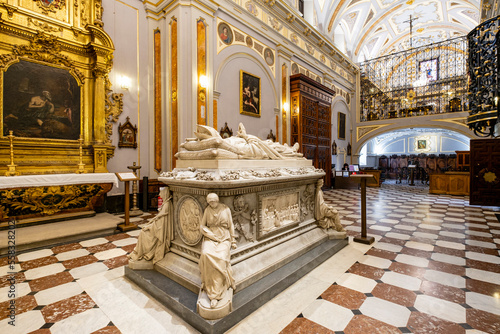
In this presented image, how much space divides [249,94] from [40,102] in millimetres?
4788

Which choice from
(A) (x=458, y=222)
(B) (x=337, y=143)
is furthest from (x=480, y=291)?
(B) (x=337, y=143)

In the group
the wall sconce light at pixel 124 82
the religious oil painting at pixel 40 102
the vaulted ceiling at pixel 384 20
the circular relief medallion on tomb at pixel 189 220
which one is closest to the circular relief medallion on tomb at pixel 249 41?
the wall sconce light at pixel 124 82

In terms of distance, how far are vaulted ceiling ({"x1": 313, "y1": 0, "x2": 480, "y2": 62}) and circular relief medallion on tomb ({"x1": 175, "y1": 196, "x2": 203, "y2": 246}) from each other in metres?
10.6

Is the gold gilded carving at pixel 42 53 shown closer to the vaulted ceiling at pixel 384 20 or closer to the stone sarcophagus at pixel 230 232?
the stone sarcophagus at pixel 230 232

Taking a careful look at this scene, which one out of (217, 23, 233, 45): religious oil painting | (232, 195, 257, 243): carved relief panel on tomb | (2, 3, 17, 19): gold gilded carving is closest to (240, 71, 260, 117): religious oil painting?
(217, 23, 233, 45): religious oil painting

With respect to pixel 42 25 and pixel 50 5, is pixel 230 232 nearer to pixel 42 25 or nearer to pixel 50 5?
pixel 42 25

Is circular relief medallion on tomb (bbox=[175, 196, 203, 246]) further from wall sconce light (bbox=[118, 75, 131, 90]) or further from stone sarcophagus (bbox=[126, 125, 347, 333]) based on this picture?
wall sconce light (bbox=[118, 75, 131, 90])

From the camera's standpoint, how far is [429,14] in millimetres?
14414

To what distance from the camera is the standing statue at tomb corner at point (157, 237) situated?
2.59 meters

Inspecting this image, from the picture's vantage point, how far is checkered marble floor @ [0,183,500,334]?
1810 mm

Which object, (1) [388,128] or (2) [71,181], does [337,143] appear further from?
(2) [71,181]

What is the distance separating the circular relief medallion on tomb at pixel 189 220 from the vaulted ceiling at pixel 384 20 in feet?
34.9

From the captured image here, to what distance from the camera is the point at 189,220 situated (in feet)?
8.04

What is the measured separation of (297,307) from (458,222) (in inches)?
189
